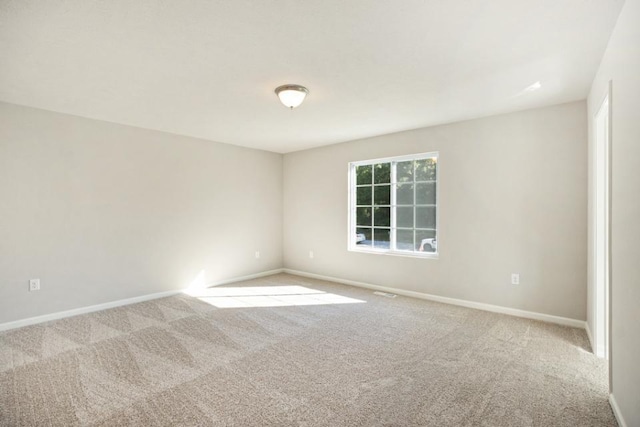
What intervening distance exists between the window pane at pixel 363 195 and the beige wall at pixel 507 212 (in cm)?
54

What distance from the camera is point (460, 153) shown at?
4.26 metres

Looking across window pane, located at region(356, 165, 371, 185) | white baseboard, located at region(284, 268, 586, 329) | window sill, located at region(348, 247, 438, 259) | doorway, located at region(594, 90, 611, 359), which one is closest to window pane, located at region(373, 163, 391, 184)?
window pane, located at region(356, 165, 371, 185)

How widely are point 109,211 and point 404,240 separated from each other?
4165mm

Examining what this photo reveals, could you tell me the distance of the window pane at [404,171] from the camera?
488 centimetres

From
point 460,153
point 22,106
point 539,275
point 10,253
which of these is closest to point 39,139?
point 22,106

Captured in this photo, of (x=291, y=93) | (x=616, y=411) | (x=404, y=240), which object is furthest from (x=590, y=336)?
(x=291, y=93)

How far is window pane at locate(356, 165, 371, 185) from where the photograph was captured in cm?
541

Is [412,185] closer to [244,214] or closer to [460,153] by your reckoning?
[460,153]

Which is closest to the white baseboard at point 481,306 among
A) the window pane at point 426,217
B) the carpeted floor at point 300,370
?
the carpeted floor at point 300,370

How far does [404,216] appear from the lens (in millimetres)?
4941

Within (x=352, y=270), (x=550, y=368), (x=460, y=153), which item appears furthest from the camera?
(x=352, y=270)

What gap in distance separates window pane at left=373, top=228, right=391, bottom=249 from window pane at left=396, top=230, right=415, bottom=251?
0.16m

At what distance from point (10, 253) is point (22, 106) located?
1.63m

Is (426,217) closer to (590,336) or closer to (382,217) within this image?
(382,217)
